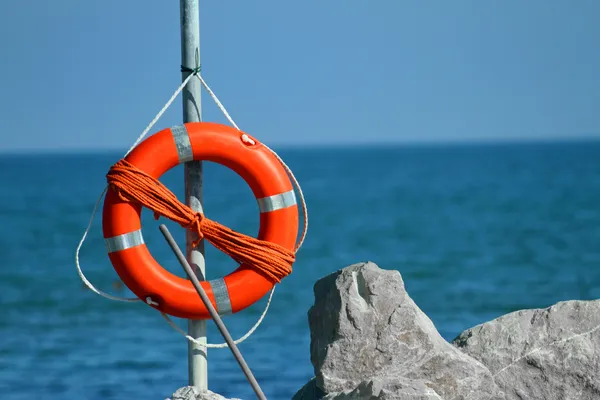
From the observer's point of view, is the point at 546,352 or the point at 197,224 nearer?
the point at 546,352

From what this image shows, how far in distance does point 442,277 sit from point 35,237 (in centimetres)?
834

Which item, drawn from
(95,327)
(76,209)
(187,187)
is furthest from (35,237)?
(187,187)

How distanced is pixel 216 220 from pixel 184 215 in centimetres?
1570

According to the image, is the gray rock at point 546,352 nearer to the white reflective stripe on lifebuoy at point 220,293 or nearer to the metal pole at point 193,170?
the white reflective stripe on lifebuoy at point 220,293

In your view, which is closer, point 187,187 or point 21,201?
point 187,187

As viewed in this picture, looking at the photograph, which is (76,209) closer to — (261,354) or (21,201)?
(21,201)

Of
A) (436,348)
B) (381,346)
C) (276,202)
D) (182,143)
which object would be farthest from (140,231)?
(436,348)

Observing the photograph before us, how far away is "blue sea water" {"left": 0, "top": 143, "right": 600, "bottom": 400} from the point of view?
624 cm

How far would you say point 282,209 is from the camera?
12.4 ft

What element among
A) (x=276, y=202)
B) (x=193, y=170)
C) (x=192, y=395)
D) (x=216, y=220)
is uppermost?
(x=216, y=220)

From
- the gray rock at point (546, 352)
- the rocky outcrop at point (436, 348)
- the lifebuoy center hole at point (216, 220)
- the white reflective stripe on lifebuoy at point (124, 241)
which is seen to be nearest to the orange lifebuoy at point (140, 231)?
the white reflective stripe on lifebuoy at point (124, 241)

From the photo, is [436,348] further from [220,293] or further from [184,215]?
[184,215]

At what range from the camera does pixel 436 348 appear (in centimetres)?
326

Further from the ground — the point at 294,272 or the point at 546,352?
the point at 294,272
